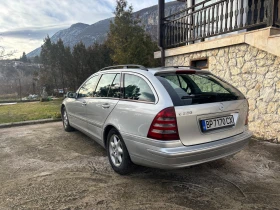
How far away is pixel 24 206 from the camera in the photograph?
2.39 m

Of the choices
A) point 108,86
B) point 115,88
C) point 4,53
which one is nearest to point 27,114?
point 4,53

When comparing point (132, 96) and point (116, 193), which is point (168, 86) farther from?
→ point (116, 193)

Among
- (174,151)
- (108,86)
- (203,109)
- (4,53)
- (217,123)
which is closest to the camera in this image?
(174,151)

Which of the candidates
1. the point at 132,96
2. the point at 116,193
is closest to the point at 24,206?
the point at 116,193

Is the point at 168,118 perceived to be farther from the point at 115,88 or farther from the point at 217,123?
the point at 115,88

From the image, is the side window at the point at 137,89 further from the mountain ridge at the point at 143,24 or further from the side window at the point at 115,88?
the mountain ridge at the point at 143,24

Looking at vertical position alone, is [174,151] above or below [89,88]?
below

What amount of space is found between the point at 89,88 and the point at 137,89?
5.46 feet

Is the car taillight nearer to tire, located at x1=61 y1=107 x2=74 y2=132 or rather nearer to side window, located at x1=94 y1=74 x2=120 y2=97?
side window, located at x1=94 y1=74 x2=120 y2=97

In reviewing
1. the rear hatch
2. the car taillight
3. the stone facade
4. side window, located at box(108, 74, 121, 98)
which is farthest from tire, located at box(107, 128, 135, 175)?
the stone facade

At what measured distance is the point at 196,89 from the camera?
3184 mm

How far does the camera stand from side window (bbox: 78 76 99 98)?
412cm

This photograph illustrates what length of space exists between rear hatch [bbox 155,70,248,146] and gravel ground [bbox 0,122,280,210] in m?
0.68

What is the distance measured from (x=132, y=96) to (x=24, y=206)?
1.82 m
